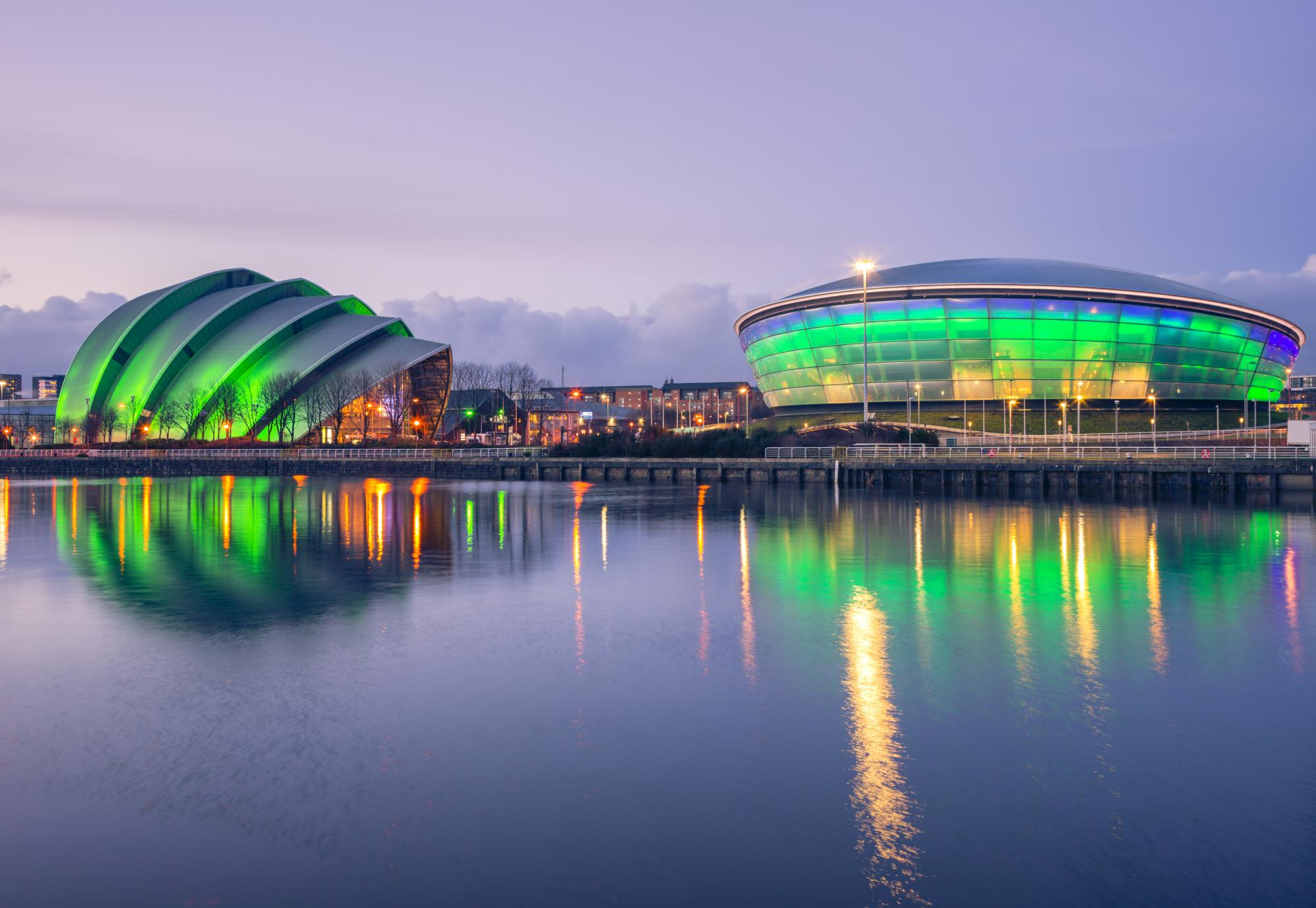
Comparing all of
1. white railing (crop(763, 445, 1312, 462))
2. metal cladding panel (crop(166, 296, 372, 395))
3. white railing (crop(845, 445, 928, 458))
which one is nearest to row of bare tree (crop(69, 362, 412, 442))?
metal cladding panel (crop(166, 296, 372, 395))

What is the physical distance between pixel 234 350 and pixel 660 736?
102 m

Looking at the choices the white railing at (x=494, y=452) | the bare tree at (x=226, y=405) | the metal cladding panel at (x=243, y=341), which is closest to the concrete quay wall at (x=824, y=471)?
the white railing at (x=494, y=452)

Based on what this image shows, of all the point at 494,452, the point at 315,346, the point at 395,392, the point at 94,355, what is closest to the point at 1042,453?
the point at 494,452

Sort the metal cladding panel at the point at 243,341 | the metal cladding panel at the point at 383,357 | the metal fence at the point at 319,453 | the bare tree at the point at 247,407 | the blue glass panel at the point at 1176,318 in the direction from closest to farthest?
the metal fence at the point at 319,453 < the blue glass panel at the point at 1176,318 < the bare tree at the point at 247,407 < the metal cladding panel at the point at 243,341 < the metal cladding panel at the point at 383,357

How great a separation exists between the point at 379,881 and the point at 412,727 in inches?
119

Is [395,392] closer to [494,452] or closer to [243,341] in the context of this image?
[243,341]

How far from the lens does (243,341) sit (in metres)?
101

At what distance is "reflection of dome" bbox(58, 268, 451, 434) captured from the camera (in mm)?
99625

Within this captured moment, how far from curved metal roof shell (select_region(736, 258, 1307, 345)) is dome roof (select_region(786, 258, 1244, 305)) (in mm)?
55

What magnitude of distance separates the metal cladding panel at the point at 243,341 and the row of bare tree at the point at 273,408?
1062 mm

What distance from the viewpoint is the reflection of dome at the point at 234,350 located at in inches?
3922

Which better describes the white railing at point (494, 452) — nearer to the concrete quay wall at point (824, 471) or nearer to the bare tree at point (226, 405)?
the concrete quay wall at point (824, 471)

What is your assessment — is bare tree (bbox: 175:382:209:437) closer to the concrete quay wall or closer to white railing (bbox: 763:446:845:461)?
the concrete quay wall

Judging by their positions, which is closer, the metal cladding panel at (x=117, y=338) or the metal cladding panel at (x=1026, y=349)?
the metal cladding panel at (x=1026, y=349)
